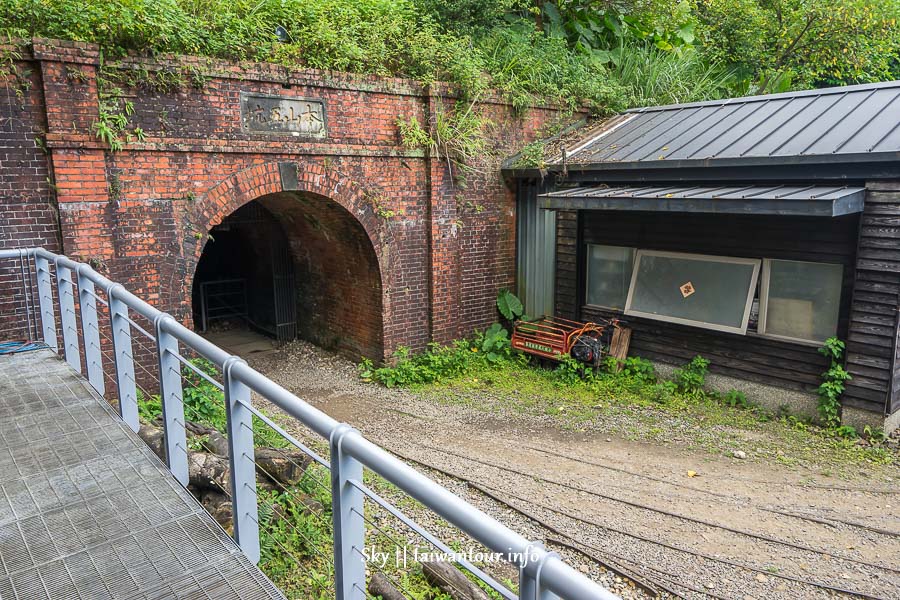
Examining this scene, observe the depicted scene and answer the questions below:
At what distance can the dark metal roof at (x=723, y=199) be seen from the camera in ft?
24.3

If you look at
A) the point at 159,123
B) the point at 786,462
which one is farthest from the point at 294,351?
the point at 786,462

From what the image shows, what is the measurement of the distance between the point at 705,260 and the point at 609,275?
5.75ft

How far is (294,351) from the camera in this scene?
486 inches

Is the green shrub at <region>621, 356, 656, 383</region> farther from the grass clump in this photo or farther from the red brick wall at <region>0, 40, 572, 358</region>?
the grass clump

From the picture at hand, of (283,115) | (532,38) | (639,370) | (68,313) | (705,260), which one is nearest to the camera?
(68,313)

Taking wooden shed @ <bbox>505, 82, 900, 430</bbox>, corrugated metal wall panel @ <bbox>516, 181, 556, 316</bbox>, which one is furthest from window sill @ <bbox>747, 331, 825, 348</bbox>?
corrugated metal wall panel @ <bbox>516, 181, 556, 316</bbox>

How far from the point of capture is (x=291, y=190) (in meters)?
9.24

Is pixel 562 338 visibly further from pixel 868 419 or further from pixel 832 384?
pixel 868 419

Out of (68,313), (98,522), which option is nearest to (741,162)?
(68,313)

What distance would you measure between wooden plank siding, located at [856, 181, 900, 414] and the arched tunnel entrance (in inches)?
266

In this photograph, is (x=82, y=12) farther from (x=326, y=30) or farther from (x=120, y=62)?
(x=326, y=30)

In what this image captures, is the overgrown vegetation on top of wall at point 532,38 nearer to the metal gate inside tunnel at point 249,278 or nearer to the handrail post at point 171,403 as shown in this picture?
the metal gate inside tunnel at point 249,278

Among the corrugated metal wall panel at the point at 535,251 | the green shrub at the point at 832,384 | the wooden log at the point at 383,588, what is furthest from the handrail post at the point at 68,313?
the green shrub at the point at 832,384

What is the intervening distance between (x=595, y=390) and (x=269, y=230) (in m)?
6.91
